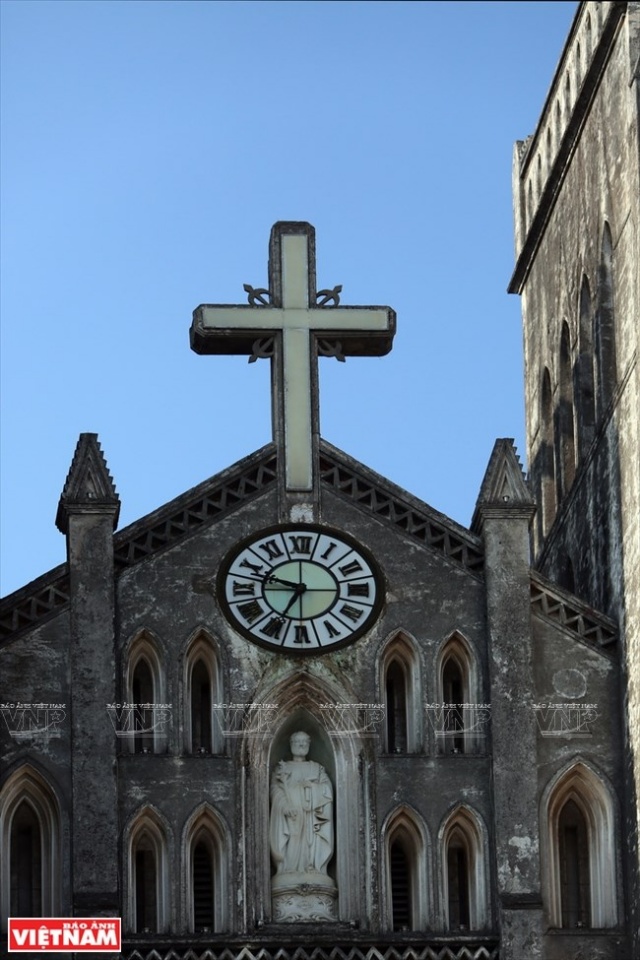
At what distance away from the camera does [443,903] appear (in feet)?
134

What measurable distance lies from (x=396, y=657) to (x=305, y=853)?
272 centimetres

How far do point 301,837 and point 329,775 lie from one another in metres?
0.90

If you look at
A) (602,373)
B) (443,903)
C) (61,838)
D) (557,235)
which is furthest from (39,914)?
(557,235)

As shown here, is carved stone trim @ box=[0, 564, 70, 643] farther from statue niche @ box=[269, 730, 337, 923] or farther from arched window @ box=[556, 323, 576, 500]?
arched window @ box=[556, 323, 576, 500]

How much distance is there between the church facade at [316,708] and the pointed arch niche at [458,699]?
0.04 m

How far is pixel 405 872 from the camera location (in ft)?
135

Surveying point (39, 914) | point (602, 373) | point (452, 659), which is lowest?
point (39, 914)

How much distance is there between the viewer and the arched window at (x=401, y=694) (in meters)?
41.7

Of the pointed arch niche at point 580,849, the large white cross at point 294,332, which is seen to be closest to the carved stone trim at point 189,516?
the large white cross at point 294,332

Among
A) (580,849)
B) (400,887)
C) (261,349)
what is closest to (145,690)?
(400,887)

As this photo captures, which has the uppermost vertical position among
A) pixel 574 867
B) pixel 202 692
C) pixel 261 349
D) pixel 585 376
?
pixel 585 376

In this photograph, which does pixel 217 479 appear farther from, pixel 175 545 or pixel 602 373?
pixel 602 373

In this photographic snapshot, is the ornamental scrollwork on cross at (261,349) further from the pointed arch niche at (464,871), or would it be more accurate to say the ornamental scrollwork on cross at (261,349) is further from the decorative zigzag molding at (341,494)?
the pointed arch niche at (464,871)

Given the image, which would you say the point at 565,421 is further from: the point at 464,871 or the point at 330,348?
the point at 464,871
